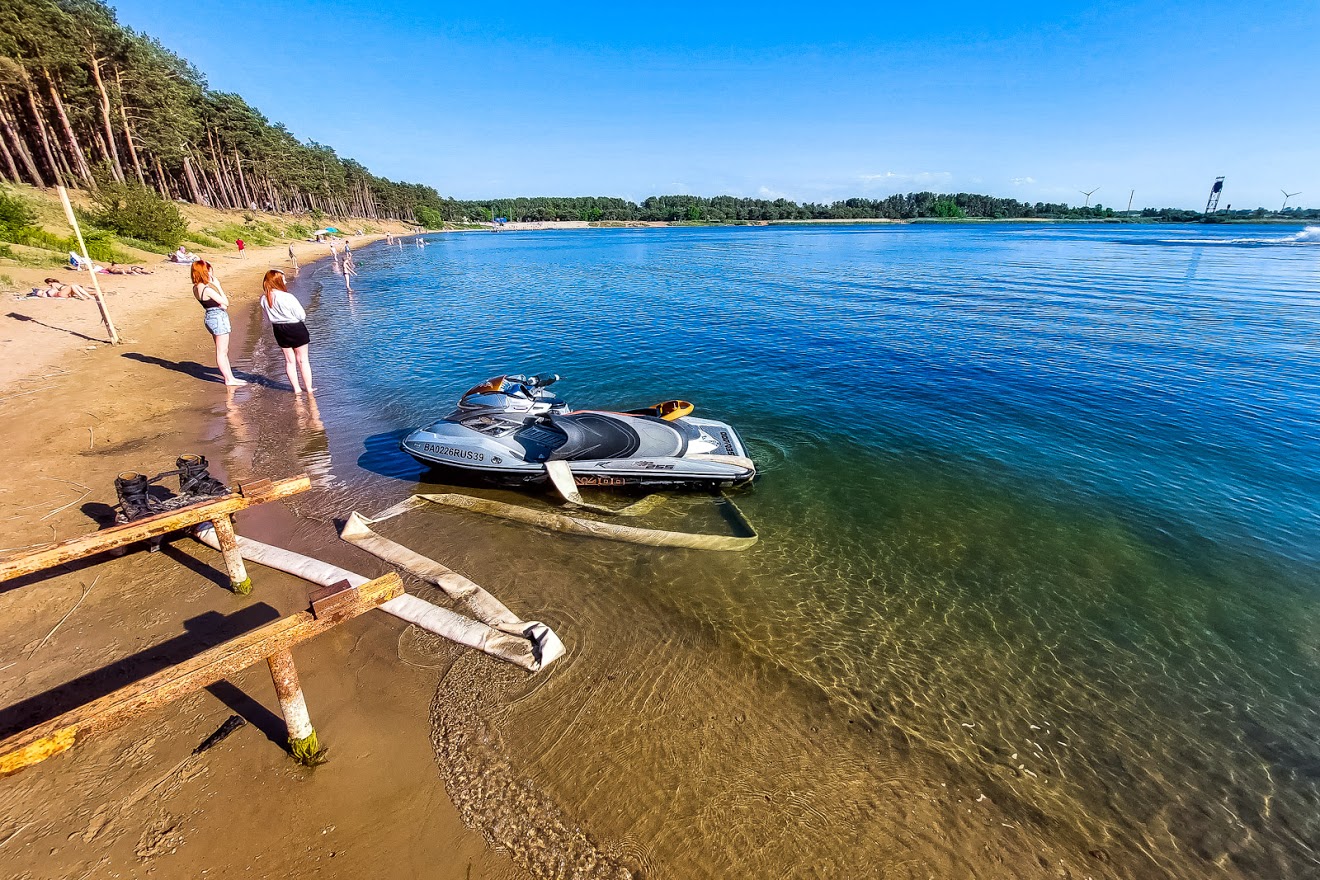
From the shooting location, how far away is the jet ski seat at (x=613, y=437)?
369 inches

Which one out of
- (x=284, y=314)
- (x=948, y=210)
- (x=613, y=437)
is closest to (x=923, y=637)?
(x=613, y=437)

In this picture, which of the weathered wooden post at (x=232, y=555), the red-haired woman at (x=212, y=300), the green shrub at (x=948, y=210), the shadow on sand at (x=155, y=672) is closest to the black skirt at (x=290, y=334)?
the red-haired woman at (x=212, y=300)

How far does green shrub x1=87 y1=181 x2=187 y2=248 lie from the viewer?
33719mm

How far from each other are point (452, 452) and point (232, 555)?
3728mm

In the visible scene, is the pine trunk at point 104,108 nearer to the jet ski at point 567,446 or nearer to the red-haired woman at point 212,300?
the red-haired woman at point 212,300

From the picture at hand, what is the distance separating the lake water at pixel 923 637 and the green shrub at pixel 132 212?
105 ft

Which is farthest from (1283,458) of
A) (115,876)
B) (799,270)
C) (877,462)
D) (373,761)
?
(799,270)

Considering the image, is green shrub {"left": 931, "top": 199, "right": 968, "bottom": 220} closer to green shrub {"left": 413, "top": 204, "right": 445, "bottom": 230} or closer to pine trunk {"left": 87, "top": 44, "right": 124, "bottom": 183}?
green shrub {"left": 413, "top": 204, "right": 445, "bottom": 230}

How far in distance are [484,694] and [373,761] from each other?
3.48 ft

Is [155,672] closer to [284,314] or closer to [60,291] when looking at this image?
[284,314]

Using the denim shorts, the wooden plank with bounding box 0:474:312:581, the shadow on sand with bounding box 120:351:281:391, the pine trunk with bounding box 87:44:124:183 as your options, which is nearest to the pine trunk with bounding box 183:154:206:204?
the pine trunk with bounding box 87:44:124:183

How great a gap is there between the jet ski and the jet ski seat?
18mm

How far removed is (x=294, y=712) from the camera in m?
4.30

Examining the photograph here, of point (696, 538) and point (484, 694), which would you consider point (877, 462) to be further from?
point (484, 694)
